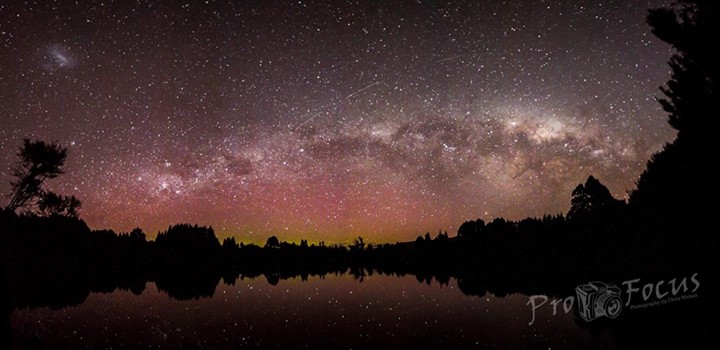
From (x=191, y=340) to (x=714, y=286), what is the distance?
55.4 ft

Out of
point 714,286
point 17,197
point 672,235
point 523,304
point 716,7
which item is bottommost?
point 523,304

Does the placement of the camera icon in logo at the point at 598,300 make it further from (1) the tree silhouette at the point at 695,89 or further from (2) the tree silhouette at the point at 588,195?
(2) the tree silhouette at the point at 588,195

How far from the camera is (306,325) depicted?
64.3 ft

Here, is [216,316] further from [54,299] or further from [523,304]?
[523,304]

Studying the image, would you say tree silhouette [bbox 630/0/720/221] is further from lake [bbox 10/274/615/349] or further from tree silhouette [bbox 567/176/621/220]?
tree silhouette [bbox 567/176/621/220]

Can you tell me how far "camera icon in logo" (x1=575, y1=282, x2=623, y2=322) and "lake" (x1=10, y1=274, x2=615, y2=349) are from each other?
78 cm

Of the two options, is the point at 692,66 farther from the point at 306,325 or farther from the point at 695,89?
the point at 306,325

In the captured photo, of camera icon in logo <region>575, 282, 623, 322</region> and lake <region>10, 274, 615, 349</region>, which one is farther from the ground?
camera icon in logo <region>575, 282, 623, 322</region>

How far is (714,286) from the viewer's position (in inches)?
425

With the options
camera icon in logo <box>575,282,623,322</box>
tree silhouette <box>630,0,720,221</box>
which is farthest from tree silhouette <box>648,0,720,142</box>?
camera icon in logo <box>575,282,623,322</box>

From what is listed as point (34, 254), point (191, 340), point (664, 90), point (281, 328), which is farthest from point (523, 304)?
point (34, 254)

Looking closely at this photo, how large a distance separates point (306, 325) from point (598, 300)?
40.5 feet

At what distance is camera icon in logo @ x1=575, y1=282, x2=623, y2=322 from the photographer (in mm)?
13758

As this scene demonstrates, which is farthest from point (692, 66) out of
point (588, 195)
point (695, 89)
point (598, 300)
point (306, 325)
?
point (588, 195)
